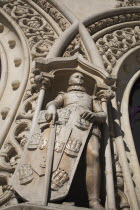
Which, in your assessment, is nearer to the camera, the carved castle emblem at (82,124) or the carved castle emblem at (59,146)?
the carved castle emblem at (59,146)

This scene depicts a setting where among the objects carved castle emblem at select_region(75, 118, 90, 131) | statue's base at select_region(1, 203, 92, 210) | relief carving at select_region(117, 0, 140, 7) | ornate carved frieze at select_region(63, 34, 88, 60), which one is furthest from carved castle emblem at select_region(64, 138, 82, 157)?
relief carving at select_region(117, 0, 140, 7)

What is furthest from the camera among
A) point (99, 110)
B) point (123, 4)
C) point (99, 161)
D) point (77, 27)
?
point (123, 4)

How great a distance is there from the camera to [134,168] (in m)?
4.41

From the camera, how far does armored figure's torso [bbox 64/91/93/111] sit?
4.24m

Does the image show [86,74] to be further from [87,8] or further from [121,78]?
[87,8]

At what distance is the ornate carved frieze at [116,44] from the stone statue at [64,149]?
1.80 metres

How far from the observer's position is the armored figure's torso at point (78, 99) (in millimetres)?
4238

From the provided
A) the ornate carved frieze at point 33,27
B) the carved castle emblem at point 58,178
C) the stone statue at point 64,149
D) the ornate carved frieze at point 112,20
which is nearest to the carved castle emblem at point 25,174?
the stone statue at point 64,149

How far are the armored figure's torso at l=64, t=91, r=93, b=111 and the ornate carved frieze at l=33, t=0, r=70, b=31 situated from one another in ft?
7.64

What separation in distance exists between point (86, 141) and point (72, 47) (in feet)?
8.39

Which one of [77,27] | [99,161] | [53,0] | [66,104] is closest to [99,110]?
[66,104]

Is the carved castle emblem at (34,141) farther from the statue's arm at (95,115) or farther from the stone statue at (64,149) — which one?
the statue's arm at (95,115)

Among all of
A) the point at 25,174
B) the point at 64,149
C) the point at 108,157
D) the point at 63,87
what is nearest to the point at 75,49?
the point at 63,87

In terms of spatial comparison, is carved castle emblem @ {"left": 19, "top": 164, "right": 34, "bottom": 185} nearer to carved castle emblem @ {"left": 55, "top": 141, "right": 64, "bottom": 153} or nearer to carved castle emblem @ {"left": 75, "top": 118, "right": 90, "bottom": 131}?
carved castle emblem @ {"left": 55, "top": 141, "right": 64, "bottom": 153}
